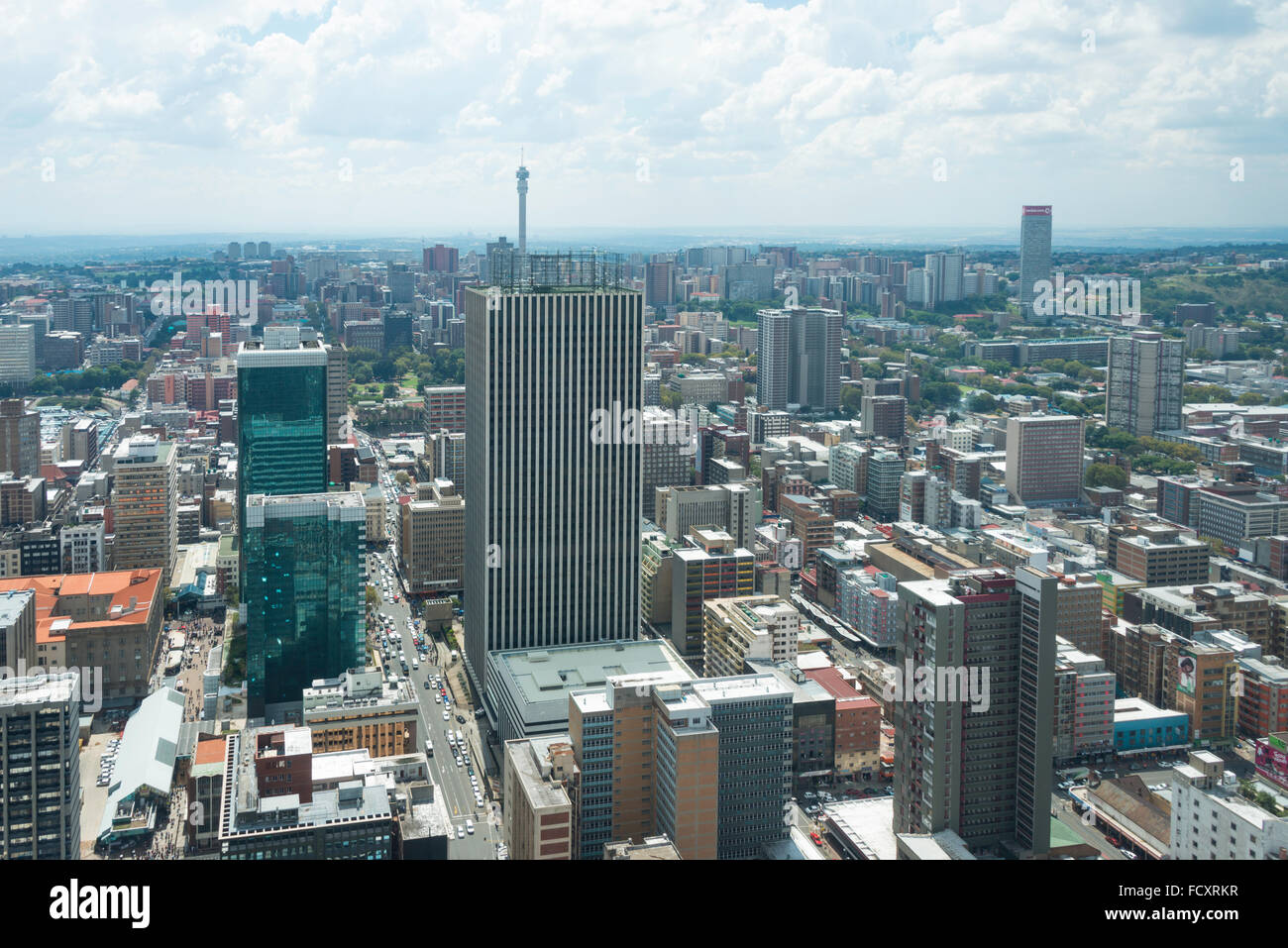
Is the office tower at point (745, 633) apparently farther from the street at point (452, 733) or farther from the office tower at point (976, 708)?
the office tower at point (976, 708)

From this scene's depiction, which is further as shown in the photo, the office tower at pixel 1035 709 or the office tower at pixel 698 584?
the office tower at pixel 698 584

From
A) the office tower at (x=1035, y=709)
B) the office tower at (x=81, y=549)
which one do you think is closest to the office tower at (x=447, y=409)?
the office tower at (x=81, y=549)

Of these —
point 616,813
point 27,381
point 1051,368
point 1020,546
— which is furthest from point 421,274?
point 616,813

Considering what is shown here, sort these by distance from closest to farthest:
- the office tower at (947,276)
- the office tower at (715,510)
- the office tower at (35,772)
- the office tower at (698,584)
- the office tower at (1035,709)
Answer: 1. the office tower at (35,772)
2. the office tower at (1035,709)
3. the office tower at (698,584)
4. the office tower at (715,510)
5. the office tower at (947,276)

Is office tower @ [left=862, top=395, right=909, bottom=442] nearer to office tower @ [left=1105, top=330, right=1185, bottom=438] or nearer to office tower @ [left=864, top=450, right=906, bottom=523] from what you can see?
office tower @ [left=1105, top=330, right=1185, bottom=438]

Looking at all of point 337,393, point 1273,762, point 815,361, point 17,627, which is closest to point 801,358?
point 815,361

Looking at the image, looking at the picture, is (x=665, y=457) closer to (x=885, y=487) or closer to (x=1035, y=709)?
(x=885, y=487)
